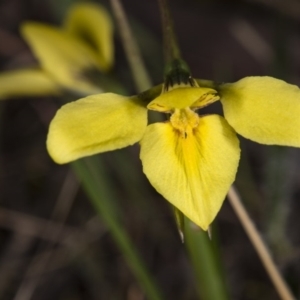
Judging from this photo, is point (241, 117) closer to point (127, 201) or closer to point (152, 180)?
point (152, 180)

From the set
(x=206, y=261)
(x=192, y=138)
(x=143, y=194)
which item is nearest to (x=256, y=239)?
(x=206, y=261)

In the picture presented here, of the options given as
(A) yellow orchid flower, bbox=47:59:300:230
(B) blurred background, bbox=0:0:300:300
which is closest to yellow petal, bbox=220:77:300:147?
(A) yellow orchid flower, bbox=47:59:300:230

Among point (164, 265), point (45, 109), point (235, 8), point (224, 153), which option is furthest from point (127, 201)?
point (224, 153)

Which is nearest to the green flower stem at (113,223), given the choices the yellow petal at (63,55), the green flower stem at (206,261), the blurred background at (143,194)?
the green flower stem at (206,261)

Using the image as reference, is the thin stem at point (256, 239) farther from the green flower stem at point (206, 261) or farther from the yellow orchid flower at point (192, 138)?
the yellow orchid flower at point (192, 138)

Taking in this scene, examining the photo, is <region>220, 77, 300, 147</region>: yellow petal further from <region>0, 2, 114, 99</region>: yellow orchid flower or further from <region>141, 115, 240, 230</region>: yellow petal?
<region>0, 2, 114, 99</region>: yellow orchid flower
